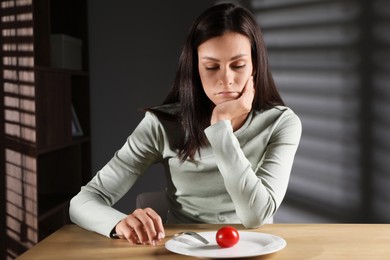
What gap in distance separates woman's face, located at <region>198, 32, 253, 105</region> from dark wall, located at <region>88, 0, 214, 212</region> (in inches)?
78.6

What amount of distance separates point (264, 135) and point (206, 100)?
0.22 meters

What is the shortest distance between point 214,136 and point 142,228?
35 cm

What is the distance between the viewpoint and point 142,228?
1.32 meters

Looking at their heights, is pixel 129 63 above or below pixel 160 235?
above

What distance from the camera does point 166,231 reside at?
142cm

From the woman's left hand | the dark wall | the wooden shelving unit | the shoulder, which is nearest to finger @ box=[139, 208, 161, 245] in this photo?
the woman's left hand

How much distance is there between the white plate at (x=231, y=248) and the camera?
3.78 ft

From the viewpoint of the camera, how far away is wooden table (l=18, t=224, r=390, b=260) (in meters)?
1.20

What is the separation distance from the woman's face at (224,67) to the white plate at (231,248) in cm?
48

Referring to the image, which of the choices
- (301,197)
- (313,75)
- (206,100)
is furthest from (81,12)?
(206,100)

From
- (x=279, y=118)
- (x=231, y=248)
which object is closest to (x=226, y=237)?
(x=231, y=248)

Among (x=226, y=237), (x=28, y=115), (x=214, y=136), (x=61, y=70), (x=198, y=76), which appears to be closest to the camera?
(x=226, y=237)

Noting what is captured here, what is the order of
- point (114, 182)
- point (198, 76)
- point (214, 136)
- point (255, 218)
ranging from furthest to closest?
point (198, 76), point (114, 182), point (214, 136), point (255, 218)

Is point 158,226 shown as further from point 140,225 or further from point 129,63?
point 129,63
